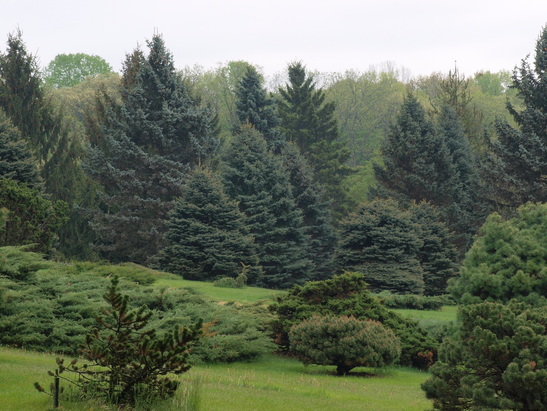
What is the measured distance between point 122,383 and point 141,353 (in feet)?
1.95

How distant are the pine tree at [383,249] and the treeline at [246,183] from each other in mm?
79

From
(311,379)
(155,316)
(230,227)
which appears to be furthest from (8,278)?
(230,227)

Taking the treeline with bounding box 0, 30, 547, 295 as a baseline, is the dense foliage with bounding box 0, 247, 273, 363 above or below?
below

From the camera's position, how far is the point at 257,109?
50875mm

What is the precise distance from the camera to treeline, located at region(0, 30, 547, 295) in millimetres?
35188

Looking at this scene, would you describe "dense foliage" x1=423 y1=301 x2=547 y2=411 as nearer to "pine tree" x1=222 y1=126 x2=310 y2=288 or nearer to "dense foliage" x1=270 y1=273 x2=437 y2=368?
"dense foliage" x1=270 y1=273 x2=437 y2=368

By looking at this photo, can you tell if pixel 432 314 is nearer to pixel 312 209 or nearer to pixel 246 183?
pixel 246 183

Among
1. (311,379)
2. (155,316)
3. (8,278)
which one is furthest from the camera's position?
(155,316)

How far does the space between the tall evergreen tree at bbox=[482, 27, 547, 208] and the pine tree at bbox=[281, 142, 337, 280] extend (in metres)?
10.9

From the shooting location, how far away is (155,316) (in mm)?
15672

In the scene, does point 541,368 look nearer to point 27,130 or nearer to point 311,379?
point 311,379

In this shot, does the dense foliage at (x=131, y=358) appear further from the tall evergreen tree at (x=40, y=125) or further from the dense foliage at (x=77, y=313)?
the tall evergreen tree at (x=40, y=125)

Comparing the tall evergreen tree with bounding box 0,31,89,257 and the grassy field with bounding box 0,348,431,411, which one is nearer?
the grassy field with bounding box 0,348,431,411

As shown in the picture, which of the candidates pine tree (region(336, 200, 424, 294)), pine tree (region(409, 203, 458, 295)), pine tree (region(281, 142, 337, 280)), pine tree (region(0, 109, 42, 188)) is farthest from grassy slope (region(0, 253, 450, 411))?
pine tree (region(281, 142, 337, 280))
